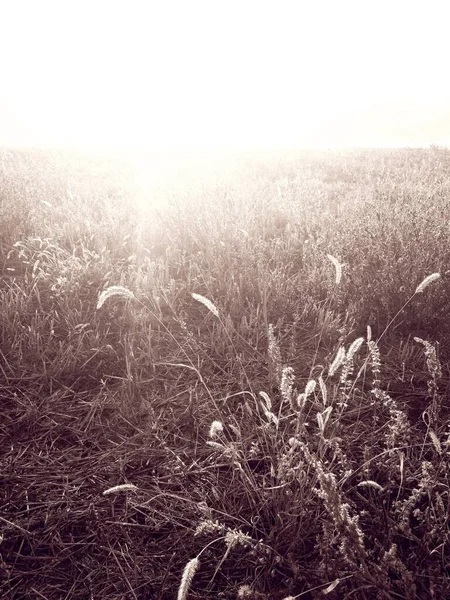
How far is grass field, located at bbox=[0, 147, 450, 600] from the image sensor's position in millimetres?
1242

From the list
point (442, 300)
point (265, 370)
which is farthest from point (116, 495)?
point (442, 300)

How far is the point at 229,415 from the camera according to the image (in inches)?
75.3

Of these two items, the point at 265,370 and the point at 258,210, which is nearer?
the point at 265,370

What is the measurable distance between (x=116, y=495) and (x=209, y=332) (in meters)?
1.15

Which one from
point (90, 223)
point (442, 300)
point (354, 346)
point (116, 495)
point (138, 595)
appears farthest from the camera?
point (90, 223)

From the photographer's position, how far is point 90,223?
3.90 m

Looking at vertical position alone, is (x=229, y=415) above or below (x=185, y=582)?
below

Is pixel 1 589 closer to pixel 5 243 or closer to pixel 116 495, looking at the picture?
pixel 116 495

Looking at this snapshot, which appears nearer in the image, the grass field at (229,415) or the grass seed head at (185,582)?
the grass seed head at (185,582)

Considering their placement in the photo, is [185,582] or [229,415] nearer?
[185,582]

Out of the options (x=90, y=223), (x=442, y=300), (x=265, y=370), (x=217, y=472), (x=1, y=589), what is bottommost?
(x=1, y=589)

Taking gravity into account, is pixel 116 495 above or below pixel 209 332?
below

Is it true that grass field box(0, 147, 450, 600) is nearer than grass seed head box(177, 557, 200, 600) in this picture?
No

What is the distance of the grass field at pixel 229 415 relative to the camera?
4.08ft
